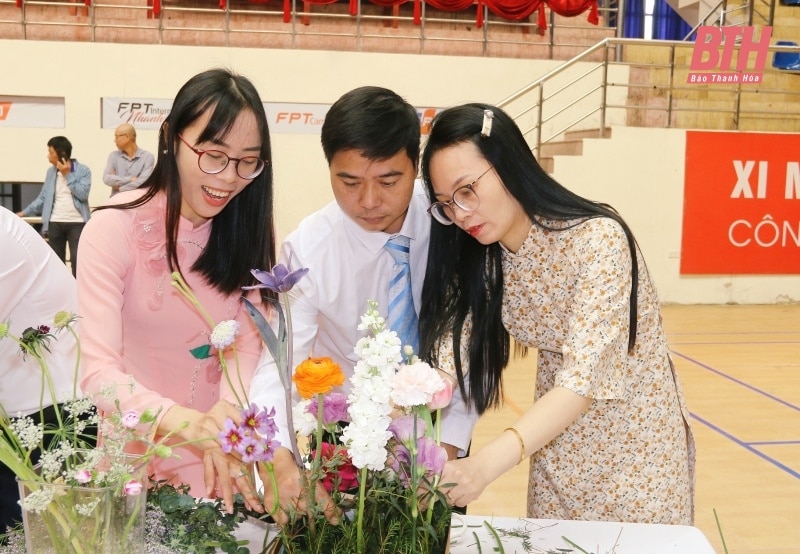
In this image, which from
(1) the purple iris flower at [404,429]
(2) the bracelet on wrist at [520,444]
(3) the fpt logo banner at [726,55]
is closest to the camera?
(1) the purple iris flower at [404,429]

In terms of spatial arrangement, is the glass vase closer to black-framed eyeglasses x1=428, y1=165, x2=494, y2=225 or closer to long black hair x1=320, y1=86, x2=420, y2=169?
black-framed eyeglasses x1=428, y1=165, x2=494, y2=225

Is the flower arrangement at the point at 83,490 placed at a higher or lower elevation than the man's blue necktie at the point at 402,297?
lower

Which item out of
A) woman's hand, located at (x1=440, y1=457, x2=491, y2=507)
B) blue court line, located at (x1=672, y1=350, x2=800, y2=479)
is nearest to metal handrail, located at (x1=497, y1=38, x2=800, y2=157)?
blue court line, located at (x1=672, y1=350, x2=800, y2=479)

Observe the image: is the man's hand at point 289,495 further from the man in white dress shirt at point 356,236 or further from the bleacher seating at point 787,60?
the bleacher seating at point 787,60

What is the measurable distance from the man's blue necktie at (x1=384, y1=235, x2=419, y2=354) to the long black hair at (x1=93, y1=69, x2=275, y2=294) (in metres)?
0.23

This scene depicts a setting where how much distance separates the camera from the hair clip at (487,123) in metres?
1.19

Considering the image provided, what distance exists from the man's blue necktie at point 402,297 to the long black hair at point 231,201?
23cm

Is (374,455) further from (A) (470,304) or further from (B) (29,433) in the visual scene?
(A) (470,304)

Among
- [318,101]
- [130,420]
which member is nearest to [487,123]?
[130,420]

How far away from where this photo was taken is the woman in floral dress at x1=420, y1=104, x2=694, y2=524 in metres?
1.17

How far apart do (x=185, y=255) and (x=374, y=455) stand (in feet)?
2.36

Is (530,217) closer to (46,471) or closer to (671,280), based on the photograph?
(46,471)

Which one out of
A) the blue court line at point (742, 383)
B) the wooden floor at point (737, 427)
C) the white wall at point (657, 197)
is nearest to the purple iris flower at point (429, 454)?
the wooden floor at point (737, 427)

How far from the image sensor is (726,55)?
6.98 metres
